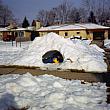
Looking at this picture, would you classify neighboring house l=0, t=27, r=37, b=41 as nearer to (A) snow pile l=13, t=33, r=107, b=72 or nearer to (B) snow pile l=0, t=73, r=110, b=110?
(A) snow pile l=13, t=33, r=107, b=72

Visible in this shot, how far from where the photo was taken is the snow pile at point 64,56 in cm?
1502

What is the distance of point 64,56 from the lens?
651 inches

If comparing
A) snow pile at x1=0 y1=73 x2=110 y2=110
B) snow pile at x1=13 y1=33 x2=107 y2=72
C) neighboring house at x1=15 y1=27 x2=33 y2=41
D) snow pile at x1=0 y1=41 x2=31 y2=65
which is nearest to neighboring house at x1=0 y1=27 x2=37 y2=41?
neighboring house at x1=15 y1=27 x2=33 y2=41

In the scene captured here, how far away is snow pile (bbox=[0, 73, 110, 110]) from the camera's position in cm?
732

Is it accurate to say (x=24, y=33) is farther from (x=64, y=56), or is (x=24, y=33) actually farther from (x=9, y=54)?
(x=64, y=56)

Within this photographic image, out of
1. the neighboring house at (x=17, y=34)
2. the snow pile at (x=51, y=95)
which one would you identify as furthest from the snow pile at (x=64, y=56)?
the neighboring house at (x=17, y=34)

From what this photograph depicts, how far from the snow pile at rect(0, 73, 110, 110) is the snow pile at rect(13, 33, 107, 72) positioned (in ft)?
16.0

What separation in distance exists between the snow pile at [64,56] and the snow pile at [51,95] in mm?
4889

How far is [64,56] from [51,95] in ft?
28.1

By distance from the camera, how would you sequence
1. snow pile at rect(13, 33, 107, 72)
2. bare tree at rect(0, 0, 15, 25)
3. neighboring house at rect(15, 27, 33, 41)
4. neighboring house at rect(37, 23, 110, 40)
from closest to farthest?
1. snow pile at rect(13, 33, 107, 72)
2. neighboring house at rect(37, 23, 110, 40)
3. neighboring house at rect(15, 27, 33, 41)
4. bare tree at rect(0, 0, 15, 25)

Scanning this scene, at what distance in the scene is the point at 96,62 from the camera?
50.2 feet

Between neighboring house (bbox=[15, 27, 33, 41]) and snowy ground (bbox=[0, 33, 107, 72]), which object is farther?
neighboring house (bbox=[15, 27, 33, 41])

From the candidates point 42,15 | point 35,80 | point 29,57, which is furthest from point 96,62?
point 42,15

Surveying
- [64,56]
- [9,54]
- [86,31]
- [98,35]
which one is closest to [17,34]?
[86,31]
